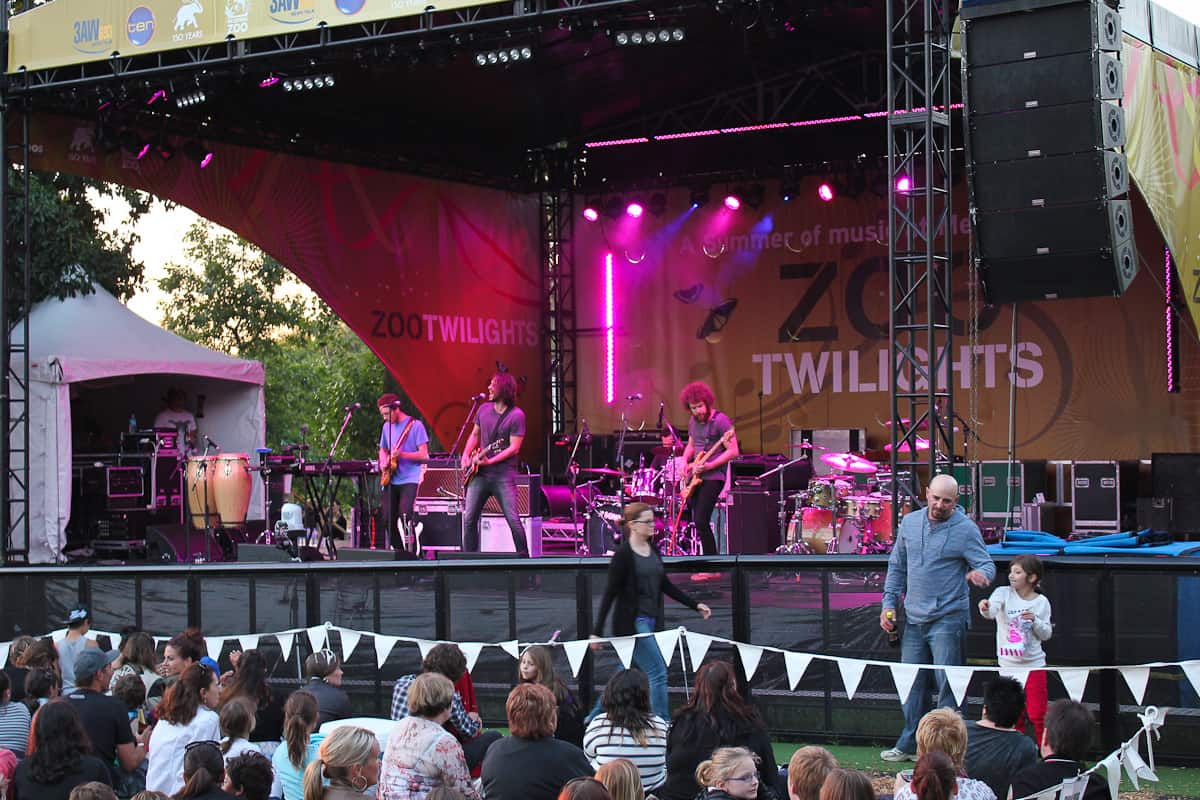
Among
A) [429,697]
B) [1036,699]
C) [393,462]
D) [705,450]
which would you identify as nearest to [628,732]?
[429,697]

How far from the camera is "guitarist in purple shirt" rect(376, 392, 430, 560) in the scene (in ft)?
43.2

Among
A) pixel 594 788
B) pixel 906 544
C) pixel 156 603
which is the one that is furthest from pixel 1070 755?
pixel 156 603

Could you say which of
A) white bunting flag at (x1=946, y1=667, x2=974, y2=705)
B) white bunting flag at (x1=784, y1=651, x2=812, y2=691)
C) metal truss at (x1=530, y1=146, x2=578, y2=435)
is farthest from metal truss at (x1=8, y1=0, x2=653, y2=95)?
metal truss at (x1=530, y1=146, x2=578, y2=435)

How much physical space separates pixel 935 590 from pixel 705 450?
4.98 metres

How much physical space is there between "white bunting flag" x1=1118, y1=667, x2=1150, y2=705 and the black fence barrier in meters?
0.48

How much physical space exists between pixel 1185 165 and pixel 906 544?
22.5 feet

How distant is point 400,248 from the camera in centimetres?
1973

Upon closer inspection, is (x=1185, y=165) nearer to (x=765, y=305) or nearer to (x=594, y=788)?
(x=765, y=305)

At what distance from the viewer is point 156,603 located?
1023 centimetres

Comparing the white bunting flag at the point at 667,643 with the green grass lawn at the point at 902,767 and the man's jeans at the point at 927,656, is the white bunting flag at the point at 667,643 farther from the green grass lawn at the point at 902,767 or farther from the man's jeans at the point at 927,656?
the man's jeans at the point at 927,656

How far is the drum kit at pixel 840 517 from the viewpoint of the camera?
599 inches

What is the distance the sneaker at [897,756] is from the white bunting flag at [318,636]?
11.7ft

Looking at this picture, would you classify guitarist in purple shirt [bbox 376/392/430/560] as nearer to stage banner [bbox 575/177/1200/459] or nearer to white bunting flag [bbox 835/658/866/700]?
white bunting flag [bbox 835/658/866/700]

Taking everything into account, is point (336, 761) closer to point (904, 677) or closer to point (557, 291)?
point (904, 677)
